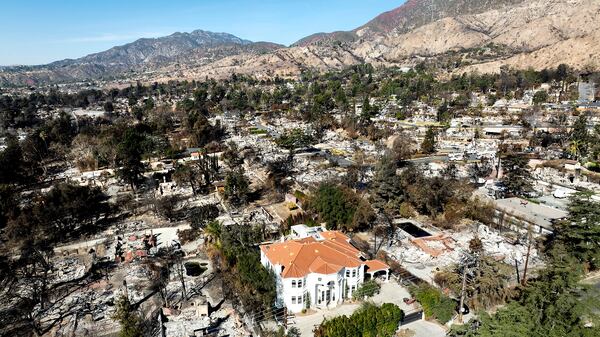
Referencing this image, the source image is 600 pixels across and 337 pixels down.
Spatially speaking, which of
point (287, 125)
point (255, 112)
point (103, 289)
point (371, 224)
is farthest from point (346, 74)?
point (103, 289)

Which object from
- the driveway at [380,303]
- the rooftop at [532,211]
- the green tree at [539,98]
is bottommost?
the driveway at [380,303]

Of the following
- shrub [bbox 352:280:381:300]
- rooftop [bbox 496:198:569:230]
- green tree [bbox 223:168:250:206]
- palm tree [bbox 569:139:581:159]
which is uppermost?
palm tree [bbox 569:139:581:159]

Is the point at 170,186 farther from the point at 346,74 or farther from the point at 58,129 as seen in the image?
the point at 346,74

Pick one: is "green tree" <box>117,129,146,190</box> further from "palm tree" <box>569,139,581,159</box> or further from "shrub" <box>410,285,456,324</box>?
"palm tree" <box>569,139,581,159</box>

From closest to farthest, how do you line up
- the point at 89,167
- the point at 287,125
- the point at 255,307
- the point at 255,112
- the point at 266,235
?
the point at 255,307, the point at 266,235, the point at 89,167, the point at 287,125, the point at 255,112

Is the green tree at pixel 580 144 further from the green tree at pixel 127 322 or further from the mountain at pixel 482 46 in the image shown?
the mountain at pixel 482 46

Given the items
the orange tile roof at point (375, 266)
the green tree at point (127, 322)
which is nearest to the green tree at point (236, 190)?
the orange tile roof at point (375, 266)

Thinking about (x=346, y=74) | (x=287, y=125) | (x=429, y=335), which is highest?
(x=346, y=74)

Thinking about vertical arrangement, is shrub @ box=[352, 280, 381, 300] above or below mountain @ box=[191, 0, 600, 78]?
below

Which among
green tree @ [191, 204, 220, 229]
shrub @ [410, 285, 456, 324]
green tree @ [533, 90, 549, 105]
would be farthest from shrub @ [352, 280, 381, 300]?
green tree @ [533, 90, 549, 105]
